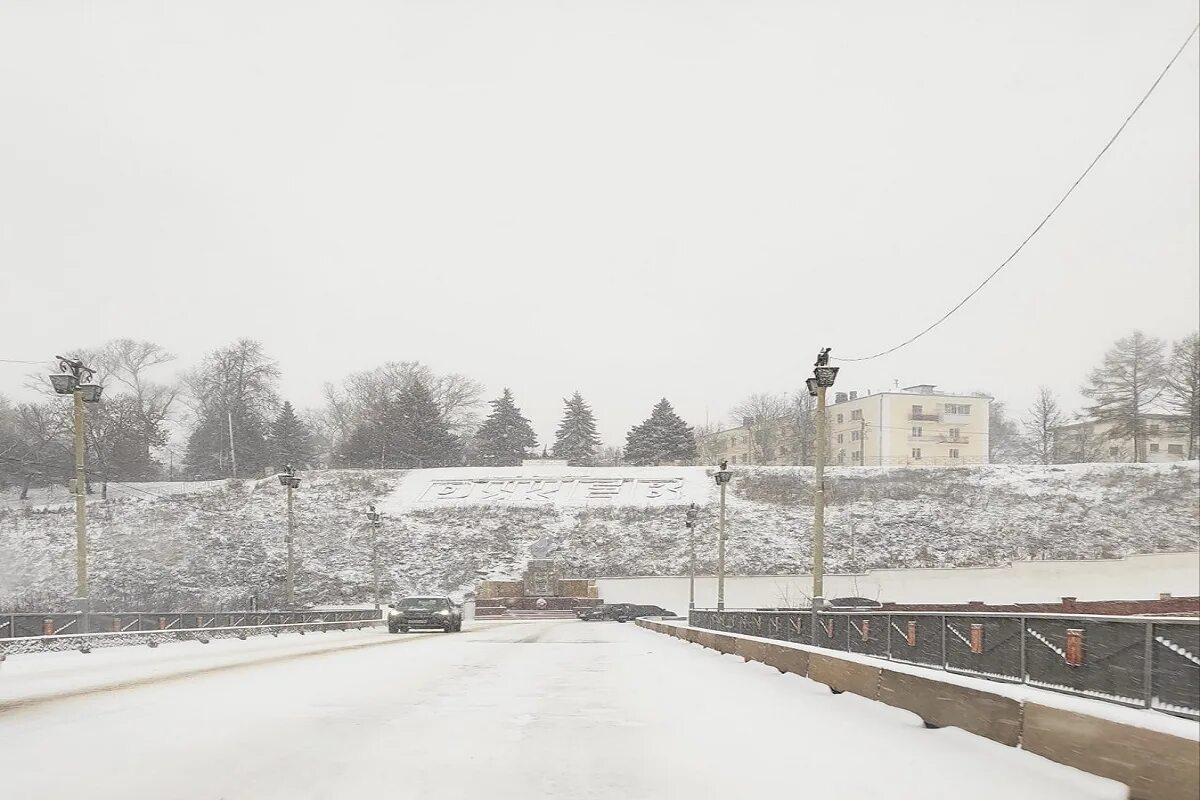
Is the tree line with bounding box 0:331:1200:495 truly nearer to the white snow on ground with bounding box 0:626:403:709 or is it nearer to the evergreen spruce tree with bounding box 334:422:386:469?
the evergreen spruce tree with bounding box 334:422:386:469

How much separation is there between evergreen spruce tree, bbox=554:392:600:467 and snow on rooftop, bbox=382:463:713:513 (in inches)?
1090

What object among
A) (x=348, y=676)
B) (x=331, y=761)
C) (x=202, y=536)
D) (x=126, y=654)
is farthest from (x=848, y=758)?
(x=202, y=536)

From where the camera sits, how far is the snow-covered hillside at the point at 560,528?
67250mm

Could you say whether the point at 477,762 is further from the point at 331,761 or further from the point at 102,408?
the point at 102,408

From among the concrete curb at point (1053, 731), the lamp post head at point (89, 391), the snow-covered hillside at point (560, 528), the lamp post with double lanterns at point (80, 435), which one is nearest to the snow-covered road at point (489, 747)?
the concrete curb at point (1053, 731)

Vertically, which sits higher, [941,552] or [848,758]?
[848,758]

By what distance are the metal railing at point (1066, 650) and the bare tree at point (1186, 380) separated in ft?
29.0

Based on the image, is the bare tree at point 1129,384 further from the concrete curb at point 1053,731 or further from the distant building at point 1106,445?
the concrete curb at point 1053,731

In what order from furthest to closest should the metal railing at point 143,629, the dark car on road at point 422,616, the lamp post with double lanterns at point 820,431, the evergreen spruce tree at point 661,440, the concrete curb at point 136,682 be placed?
the evergreen spruce tree at point 661,440 < the dark car on road at point 422,616 < the lamp post with double lanterns at point 820,431 < the metal railing at point 143,629 < the concrete curb at point 136,682

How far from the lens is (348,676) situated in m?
13.2

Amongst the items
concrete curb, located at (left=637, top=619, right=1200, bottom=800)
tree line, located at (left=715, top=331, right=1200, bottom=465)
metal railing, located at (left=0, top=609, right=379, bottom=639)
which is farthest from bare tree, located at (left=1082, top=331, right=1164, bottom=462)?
metal railing, located at (left=0, top=609, right=379, bottom=639)

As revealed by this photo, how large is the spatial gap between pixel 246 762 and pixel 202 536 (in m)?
74.0

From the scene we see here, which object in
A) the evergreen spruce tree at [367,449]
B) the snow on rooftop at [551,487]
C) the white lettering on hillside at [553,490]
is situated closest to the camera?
the snow on rooftop at [551,487]

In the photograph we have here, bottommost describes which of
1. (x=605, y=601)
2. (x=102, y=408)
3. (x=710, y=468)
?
(x=605, y=601)
